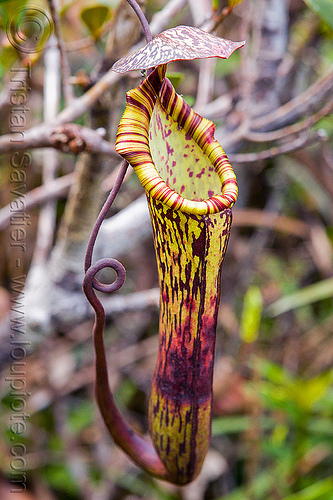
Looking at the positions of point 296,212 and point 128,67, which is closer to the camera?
point 128,67

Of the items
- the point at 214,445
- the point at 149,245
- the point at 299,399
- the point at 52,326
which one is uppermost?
the point at 149,245

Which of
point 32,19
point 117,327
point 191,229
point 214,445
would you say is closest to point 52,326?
point 191,229

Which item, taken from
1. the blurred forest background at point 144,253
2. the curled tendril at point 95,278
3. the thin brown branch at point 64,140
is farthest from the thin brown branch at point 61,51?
the curled tendril at point 95,278

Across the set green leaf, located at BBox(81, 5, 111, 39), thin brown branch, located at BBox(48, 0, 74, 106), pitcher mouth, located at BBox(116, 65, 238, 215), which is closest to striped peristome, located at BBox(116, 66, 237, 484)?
pitcher mouth, located at BBox(116, 65, 238, 215)

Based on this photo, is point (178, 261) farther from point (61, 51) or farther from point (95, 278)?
point (61, 51)

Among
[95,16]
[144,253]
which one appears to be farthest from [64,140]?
[144,253]

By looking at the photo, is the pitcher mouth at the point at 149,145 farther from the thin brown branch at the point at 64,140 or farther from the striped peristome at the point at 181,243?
the thin brown branch at the point at 64,140

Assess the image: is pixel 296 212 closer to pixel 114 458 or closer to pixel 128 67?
pixel 114 458
